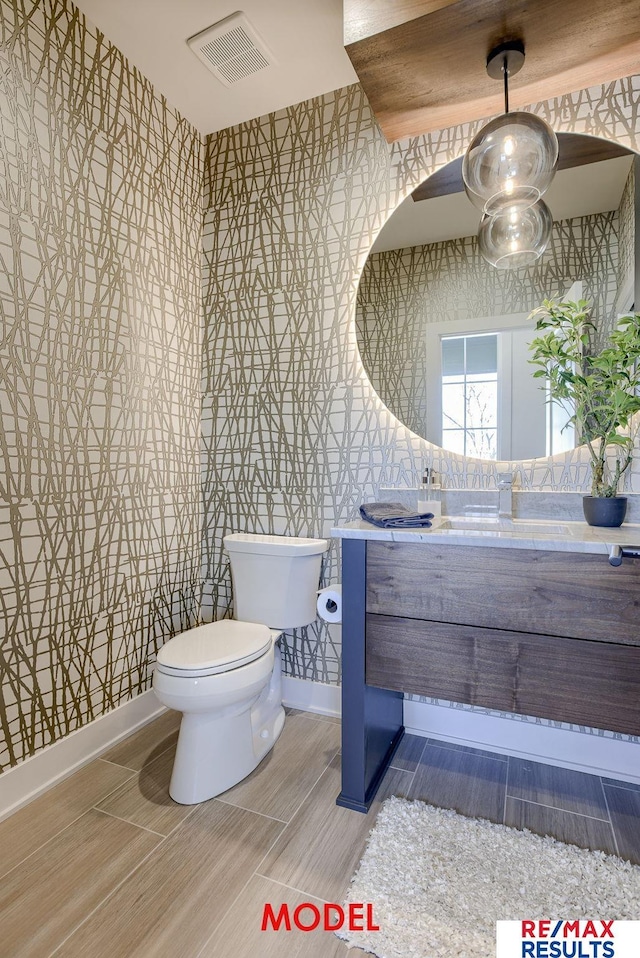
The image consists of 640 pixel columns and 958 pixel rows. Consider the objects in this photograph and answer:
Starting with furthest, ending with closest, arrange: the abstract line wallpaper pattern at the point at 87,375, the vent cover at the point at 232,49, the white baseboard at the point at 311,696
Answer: the white baseboard at the point at 311,696, the vent cover at the point at 232,49, the abstract line wallpaper pattern at the point at 87,375

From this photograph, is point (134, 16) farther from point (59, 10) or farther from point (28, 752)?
point (28, 752)

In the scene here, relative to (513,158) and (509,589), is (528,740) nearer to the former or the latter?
(509,589)

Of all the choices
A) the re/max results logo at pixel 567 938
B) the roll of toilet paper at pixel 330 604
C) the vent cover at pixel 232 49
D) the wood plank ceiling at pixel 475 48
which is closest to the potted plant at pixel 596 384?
the wood plank ceiling at pixel 475 48

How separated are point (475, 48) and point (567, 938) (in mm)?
2452

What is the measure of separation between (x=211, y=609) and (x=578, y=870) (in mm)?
1685

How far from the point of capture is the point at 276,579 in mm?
1913

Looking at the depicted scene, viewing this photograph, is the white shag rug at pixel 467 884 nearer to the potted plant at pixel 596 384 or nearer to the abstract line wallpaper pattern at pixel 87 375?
the potted plant at pixel 596 384

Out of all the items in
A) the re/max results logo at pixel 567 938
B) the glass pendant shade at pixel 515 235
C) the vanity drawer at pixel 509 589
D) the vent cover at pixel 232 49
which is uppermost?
the vent cover at pixel 232 49

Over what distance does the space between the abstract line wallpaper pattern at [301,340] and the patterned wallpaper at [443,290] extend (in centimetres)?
7

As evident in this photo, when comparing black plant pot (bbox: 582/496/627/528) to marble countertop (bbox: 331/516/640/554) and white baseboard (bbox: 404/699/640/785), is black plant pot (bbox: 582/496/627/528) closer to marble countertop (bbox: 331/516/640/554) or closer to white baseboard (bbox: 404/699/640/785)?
marble countertop (bbox: 331/516/640/554)

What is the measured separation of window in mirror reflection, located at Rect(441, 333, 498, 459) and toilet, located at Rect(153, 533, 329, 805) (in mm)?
704

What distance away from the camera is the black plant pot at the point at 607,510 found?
150 cm

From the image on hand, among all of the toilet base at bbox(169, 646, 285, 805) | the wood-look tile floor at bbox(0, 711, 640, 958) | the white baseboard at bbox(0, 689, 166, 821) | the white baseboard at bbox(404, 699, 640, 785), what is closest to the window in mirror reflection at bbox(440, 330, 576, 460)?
the white baseboard at bbox(404, 699, 640, 785)

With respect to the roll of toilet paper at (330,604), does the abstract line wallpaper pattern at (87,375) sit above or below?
above
